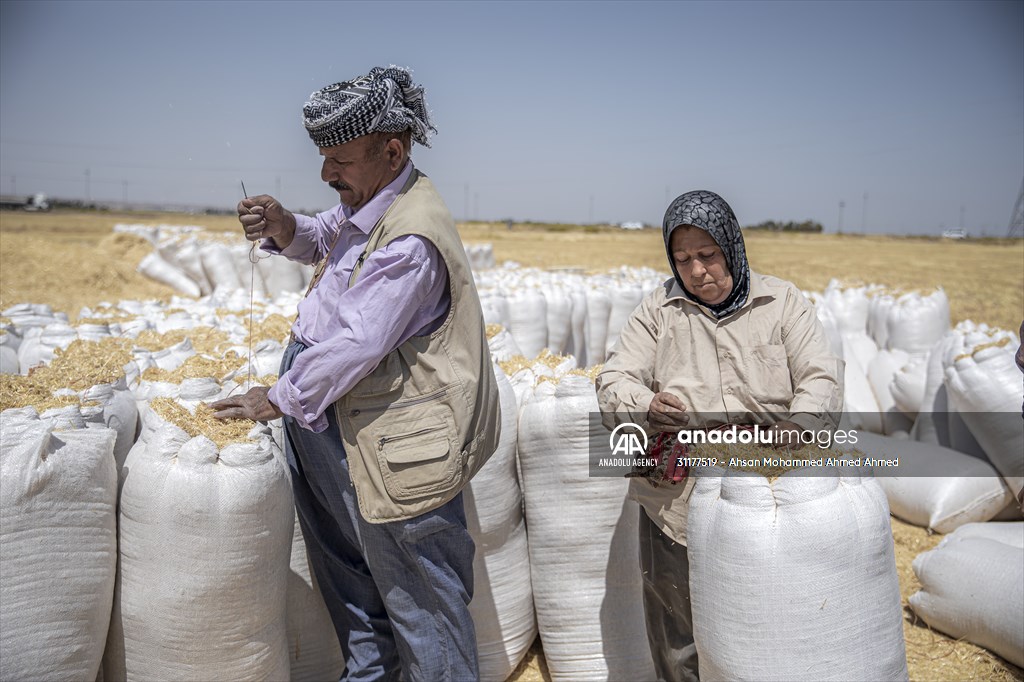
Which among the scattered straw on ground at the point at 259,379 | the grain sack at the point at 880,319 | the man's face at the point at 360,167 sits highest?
the man's face at the point at 360,167

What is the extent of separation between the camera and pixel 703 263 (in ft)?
5.76

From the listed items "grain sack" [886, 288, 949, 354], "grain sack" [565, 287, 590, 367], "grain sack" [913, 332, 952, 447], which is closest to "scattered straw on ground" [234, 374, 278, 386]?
"grain sack" [913, 332, 952, 447]

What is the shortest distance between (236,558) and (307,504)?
0.24 m

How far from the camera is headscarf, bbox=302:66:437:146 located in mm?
1546

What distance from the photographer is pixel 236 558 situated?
1.72 metres

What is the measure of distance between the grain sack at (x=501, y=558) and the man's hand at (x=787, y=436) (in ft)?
2.57

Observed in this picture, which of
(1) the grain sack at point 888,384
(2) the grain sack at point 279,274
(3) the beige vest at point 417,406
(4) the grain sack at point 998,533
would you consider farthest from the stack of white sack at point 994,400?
(2) the grain sack at point 279,274

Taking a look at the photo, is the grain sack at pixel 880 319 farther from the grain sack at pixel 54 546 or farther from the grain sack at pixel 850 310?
the grain sack at pixel 54 546

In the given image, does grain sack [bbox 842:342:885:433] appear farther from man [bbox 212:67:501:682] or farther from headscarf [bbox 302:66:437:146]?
headscarf [bbox 302:66:437:146]

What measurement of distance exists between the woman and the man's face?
66 centimetres

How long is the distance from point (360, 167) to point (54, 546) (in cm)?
108

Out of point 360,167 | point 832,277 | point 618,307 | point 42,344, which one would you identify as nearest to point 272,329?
point 42,344

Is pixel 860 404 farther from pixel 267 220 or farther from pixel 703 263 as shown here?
pixel 267 220

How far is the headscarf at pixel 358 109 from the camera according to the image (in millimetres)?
1546
